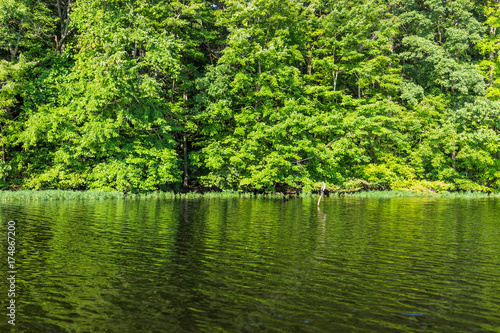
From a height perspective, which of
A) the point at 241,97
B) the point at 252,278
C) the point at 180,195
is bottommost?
the point at 252,278

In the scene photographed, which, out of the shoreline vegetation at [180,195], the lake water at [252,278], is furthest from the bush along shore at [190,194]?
the lake water at [252,278]

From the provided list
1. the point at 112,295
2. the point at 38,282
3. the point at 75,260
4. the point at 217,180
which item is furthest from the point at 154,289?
the point at 217,180

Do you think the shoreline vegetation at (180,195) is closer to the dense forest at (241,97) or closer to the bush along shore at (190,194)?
the bush along shore at (190,194)

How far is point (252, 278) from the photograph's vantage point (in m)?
9.90

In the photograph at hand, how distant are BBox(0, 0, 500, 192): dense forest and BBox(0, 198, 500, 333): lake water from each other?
21106mm

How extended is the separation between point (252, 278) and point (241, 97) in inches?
1438

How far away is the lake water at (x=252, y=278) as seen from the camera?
725cm

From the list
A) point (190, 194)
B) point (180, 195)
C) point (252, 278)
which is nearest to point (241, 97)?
point (190, 194)

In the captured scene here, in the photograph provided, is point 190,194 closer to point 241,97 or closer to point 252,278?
point 241,97

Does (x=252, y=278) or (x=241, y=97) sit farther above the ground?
(x=241, y=97)

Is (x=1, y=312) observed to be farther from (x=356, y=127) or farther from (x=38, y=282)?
(x=356, y=127)

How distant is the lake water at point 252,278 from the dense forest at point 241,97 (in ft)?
69.2

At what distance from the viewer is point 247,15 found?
148 ft

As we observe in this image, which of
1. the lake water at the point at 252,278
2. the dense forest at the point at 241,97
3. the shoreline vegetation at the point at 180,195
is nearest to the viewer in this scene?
the lake water at the point at 252,278
